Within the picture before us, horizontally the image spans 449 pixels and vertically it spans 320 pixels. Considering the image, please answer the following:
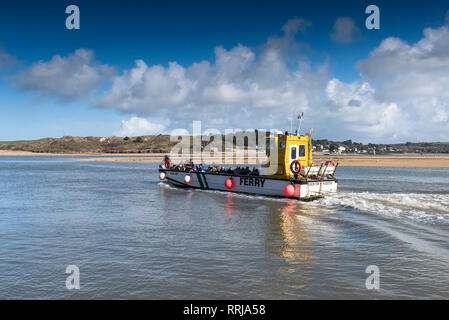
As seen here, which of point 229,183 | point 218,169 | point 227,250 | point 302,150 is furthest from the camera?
point 218,169

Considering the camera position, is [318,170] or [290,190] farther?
[318,170]

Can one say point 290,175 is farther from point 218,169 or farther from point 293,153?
point 218,169

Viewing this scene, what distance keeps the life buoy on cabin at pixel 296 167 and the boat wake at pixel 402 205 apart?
1.73 metres

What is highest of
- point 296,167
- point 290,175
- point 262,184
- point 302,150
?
point 302,150

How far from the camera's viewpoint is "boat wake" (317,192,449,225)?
11.4 metres

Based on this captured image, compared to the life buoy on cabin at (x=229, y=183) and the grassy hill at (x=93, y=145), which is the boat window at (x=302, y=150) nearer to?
the life buoy on cabin at (x=229, y=183)

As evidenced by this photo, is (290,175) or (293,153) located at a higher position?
(293,153)

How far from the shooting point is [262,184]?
1700 centimetres

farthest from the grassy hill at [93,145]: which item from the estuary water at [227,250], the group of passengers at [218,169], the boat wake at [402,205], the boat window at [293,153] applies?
the estuary water at [227,250]

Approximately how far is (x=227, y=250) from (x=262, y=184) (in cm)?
944

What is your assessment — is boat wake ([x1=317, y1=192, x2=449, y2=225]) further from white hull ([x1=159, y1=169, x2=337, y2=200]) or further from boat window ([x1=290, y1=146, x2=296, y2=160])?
boat window ([x1=290, y1=146, x2=296, y2=160])

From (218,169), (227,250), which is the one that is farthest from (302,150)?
(227,250)

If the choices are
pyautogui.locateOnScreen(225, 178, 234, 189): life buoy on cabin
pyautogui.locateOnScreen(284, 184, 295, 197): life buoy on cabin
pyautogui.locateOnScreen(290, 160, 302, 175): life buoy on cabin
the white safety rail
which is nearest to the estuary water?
pyautogui.locateOnScreen(284, 184, 295, 197): life buoy on cabin

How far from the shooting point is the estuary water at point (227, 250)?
5.64 metres
